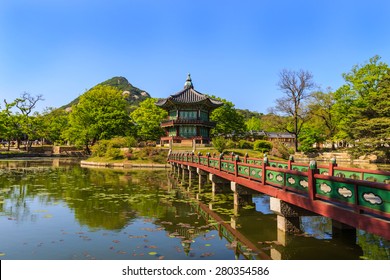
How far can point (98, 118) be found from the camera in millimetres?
54031

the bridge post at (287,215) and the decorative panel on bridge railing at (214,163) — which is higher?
the decorative panel on bridge railing at (214,163)

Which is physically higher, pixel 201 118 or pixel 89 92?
pixel 89 92

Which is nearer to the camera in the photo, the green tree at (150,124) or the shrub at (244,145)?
the shrub at (244,145)

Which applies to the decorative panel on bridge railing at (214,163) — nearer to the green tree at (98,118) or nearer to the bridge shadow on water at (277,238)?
the bridge shadow on water at (277,238)

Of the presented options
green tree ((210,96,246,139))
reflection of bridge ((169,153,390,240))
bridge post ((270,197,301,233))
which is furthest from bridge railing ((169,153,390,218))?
green tree ((210,96,246,139))

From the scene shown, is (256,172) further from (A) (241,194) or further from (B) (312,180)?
(B) (312,180)

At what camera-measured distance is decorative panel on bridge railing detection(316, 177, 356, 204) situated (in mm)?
6192

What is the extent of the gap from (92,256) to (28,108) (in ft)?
234

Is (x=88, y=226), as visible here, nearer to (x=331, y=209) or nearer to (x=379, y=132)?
(x=331, y=209)

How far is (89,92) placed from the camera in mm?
56594

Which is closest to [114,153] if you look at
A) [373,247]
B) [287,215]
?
[287,215]

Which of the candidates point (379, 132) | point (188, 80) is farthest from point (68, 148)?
point (379, 132)

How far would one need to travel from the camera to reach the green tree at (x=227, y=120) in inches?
2431

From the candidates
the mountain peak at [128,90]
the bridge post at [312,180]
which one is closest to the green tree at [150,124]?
the bridge post at [312,180]
